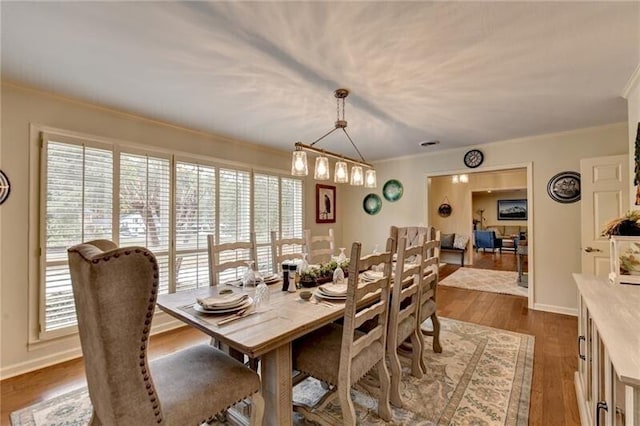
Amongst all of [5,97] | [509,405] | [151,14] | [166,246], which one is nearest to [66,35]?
[151,14]

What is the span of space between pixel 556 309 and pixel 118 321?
4.77 metres

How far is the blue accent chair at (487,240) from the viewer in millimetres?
9023

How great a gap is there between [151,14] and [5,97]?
183 cm

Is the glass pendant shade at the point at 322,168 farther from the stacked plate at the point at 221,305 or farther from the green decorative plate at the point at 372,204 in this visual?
the green decorative plate at the point at 372,204

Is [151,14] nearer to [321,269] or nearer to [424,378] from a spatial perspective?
[321,269]

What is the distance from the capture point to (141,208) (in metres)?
3.00

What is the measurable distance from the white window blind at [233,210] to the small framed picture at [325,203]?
1589 mm

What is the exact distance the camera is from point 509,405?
1.89m

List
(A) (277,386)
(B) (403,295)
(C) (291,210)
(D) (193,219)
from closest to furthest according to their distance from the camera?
(A) (277,386) → (B) (403,295) → (D) (193,219) → (C) (291,210)

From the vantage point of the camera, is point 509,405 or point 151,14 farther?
point 509,405

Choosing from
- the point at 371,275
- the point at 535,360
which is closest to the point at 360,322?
the point at 371,275

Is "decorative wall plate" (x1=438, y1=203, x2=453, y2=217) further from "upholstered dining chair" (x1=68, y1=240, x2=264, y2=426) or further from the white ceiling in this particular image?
"upholstered dining chair" (x1=68, y1=240, x2=264, y2=426)

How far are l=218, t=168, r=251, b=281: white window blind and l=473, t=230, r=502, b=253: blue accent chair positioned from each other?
819 cm

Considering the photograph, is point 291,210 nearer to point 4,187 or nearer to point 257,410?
point 4,187
